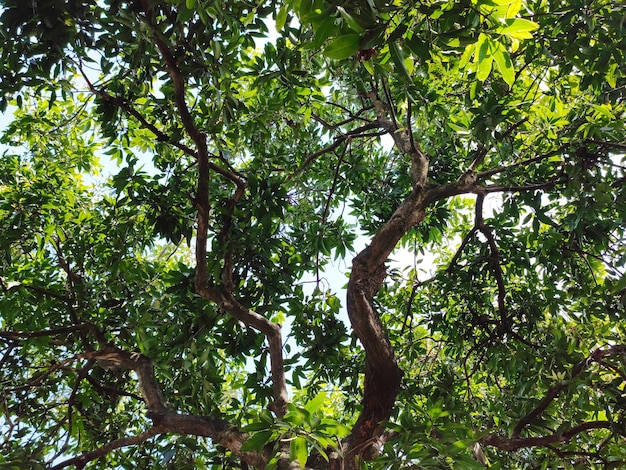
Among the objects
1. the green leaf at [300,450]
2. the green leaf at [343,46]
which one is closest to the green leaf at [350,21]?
the green leaf at [343,46]

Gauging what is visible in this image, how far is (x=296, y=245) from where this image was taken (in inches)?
157

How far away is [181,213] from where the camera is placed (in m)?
3.43

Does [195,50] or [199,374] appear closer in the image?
[195,50]

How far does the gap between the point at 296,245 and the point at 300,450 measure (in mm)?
2122

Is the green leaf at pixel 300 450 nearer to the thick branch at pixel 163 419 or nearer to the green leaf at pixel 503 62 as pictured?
the thick branch at pixel 163 419

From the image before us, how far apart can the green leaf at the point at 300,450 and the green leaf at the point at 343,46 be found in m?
1.44

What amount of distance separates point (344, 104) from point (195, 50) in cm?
269

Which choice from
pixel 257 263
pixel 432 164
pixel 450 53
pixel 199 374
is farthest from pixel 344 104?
pixel 450 53

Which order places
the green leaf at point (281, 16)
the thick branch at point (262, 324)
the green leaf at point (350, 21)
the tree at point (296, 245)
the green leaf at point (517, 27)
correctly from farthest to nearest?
the thick branch at point (262, 324) < the tree at point (296, 245) < the green leaf at point (281, 16) < the green leaf at point (517, 27) < the green leaf at point (350, 21)

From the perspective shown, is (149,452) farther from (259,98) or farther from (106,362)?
(259,98)

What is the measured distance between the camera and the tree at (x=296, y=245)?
2.56 m

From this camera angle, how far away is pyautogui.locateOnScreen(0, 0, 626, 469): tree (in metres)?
2.56

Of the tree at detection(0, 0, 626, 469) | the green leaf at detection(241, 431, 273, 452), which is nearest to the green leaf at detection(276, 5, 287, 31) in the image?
the tree at detection(0, 0, 626, 469)

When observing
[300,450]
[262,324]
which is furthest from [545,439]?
[262,324]
